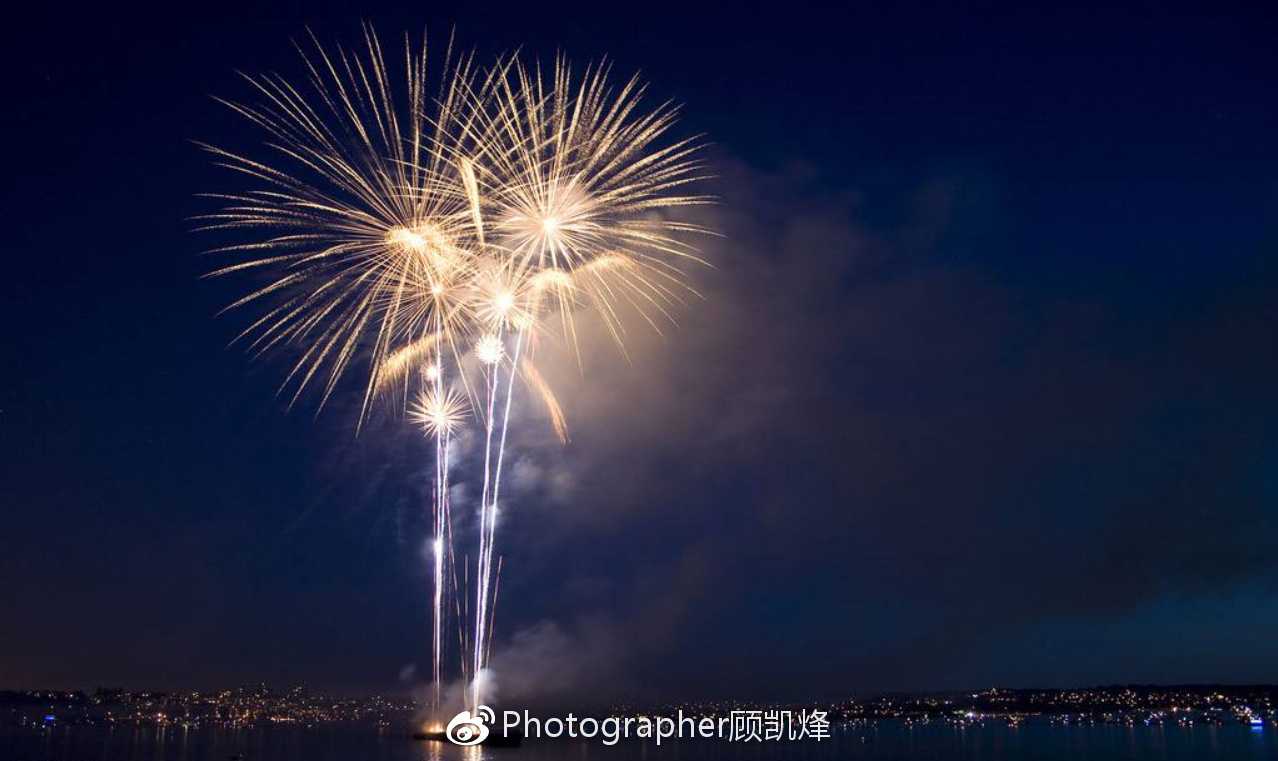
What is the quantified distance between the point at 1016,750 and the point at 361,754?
3120 inches

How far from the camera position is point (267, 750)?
120m

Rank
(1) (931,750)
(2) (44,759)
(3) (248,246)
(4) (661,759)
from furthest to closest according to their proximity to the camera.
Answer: (1) (931,750) → (4) (661,759) → (2) (44,759) → (3) (248,246)

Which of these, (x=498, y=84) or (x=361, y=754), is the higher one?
(x=498, y=84)

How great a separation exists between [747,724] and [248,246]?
141464 mm

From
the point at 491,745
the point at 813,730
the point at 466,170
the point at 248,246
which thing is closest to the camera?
the point at 248,246

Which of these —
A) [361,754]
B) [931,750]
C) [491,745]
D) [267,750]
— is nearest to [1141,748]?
[931,750]

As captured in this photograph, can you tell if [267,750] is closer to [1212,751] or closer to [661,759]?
[661,759]

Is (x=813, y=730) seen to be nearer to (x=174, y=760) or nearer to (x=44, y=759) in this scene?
(x=174, y=760)

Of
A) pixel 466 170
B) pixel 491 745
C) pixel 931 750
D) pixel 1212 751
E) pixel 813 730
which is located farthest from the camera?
pixel 813 730

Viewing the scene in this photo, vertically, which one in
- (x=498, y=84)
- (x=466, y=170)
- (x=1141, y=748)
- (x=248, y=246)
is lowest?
(x=1141, y=748)

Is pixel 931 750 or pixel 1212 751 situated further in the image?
pixel 931 750

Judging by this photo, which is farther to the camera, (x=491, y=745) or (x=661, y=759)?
(x=491, y=745)

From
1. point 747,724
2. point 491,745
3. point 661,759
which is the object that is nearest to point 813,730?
point 747,724

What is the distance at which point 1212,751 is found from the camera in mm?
113188
